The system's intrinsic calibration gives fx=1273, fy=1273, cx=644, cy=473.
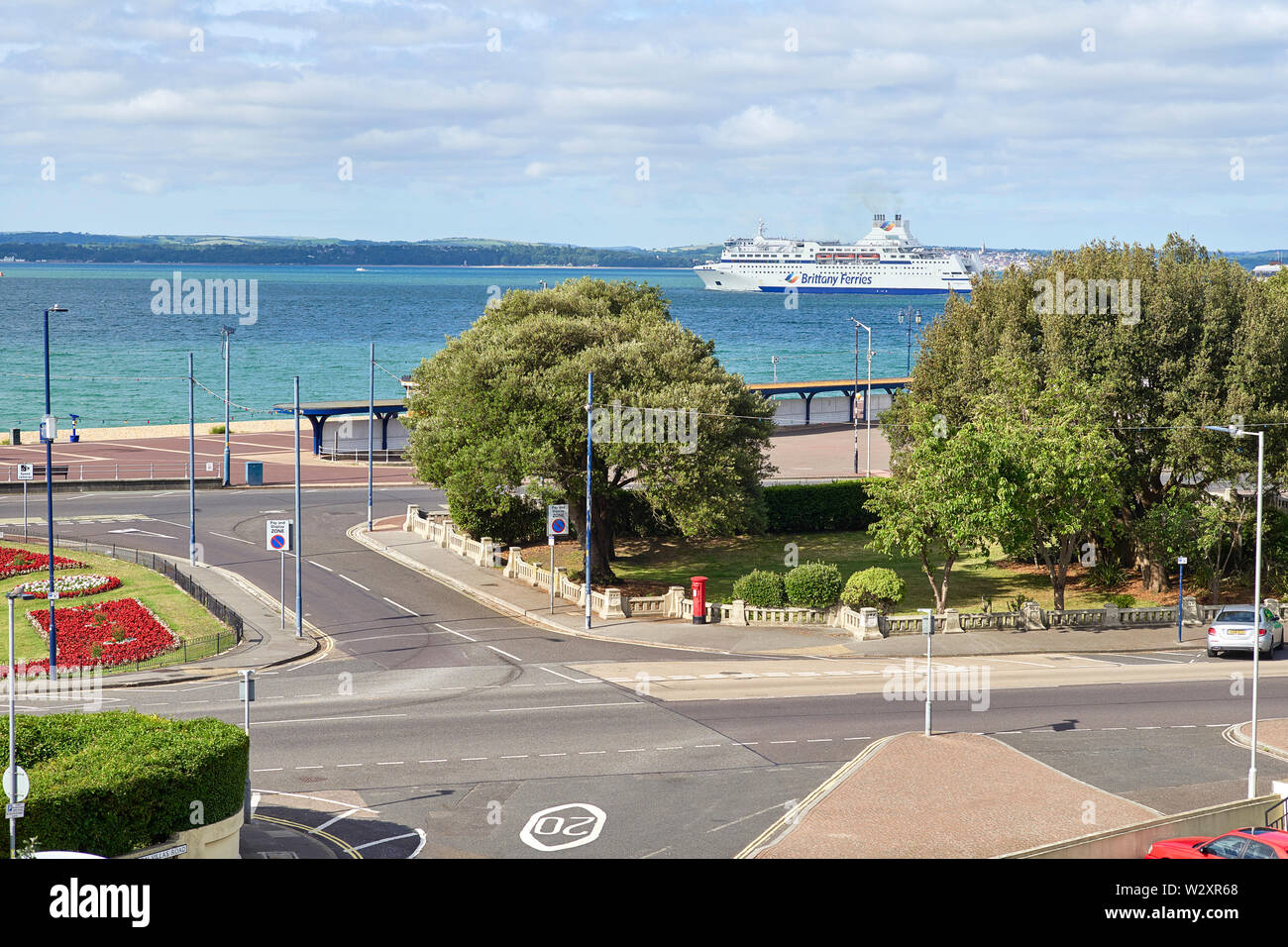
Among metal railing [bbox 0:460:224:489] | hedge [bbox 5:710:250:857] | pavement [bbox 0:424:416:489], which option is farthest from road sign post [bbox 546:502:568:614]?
metal railing [bbox 0:460:224:489]

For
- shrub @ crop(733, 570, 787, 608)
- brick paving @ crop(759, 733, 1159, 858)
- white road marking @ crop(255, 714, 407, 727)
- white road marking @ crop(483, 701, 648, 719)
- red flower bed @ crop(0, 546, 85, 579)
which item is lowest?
brick paving @ crop(759, 733, 1159, 858)

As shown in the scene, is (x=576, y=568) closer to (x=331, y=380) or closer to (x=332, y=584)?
(x=332, y=584)

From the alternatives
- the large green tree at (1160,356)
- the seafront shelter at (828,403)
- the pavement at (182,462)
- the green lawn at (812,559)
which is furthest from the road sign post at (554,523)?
the seafront shelter at (828,403)

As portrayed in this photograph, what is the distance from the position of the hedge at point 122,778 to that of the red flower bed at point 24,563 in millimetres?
26802

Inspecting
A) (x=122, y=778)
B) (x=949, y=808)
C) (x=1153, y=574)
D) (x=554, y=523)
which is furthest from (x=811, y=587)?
(x=122, y=778)

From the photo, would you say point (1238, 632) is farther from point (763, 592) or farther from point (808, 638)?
point (763, 592)

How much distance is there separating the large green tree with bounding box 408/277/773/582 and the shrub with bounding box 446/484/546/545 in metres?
0.22

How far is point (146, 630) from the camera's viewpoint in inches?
1539

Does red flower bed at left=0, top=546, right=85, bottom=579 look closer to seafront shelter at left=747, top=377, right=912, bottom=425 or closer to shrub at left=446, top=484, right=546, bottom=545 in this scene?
shrub at left=446, top=484, right=546, bottom=545

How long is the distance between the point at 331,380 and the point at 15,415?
4784 cm

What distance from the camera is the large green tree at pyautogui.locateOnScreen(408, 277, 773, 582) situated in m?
45.8

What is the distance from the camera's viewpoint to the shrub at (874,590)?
42625 mm

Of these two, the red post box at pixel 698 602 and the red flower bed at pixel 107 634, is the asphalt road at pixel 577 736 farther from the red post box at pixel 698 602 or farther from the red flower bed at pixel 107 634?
the red post box at pixel 698 602
